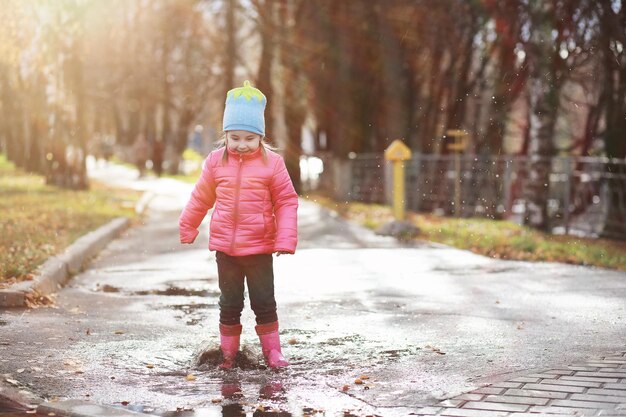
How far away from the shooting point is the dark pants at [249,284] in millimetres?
7152

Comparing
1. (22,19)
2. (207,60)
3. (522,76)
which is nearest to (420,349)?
(522,76)

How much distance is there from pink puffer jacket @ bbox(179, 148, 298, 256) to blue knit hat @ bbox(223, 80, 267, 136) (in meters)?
0.18

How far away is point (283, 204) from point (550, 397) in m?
1.98

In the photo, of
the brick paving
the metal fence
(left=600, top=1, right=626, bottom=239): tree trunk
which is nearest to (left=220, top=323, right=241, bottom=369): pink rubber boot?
the brick paving

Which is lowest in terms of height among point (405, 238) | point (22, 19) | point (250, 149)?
point (405, 238)

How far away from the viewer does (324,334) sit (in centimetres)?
827

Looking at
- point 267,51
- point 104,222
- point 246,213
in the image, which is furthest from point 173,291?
point 267,51

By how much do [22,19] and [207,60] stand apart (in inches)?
756

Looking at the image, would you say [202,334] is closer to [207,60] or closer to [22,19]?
[22,19]

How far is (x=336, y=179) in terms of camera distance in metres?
33.2

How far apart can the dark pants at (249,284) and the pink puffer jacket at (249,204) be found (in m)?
0.10

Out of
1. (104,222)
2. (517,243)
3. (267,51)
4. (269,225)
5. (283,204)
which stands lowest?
(517,243)

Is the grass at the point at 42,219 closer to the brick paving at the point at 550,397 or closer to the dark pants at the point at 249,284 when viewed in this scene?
the dark pants at the point at 249,284

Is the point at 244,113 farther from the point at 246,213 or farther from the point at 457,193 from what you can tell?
the point at 457,193
